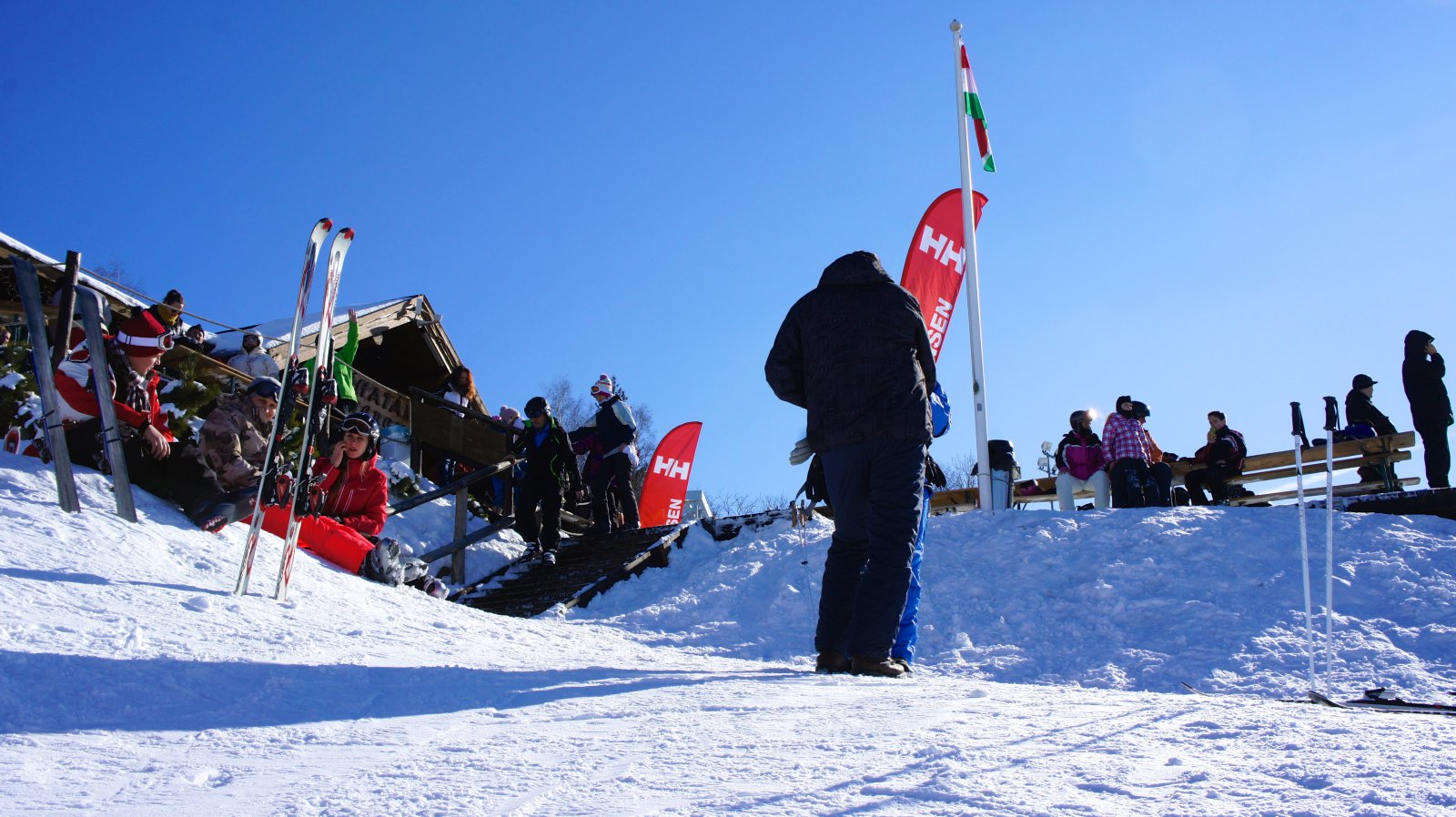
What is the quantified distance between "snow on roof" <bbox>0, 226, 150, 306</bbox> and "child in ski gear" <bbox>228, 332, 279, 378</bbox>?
3.86 ft

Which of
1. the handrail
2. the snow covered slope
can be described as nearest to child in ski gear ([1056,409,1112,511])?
the snow covered slope

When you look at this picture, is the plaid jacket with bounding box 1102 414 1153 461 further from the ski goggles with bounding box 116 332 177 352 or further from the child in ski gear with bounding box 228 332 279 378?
the child in ski gear with bounding box 228 332 279 378

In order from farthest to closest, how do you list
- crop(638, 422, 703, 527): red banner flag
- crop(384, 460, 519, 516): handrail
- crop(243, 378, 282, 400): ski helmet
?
crop(638, 422, 703, 527): red banner flag, crop(384, 460, 519, 516): handrail, crop(243, 378, 282, 400): ski helmet

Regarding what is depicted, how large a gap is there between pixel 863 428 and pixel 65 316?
13.8ft

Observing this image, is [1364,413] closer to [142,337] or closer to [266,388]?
[266,388]

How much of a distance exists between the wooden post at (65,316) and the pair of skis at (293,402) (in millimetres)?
1239

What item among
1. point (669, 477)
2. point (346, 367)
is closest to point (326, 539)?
point (346, 367)

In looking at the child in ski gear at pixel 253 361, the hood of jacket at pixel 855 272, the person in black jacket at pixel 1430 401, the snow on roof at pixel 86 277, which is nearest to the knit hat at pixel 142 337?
the hood of jacket at pixel 855 272

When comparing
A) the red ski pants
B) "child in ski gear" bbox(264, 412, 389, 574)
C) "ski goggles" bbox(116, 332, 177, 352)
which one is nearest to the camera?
the red ski pants

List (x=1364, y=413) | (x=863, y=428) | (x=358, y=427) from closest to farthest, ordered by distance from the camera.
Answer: (x=863, y=428) → (x=358, y=427) → (x=1364, y=413)

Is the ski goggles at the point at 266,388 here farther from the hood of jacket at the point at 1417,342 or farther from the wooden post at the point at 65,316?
the hood of jacket at the point at 1417,342

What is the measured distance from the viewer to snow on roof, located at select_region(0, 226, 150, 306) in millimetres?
12039

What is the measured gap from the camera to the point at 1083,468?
10.5 m

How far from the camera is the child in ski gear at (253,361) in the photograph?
13055mm
